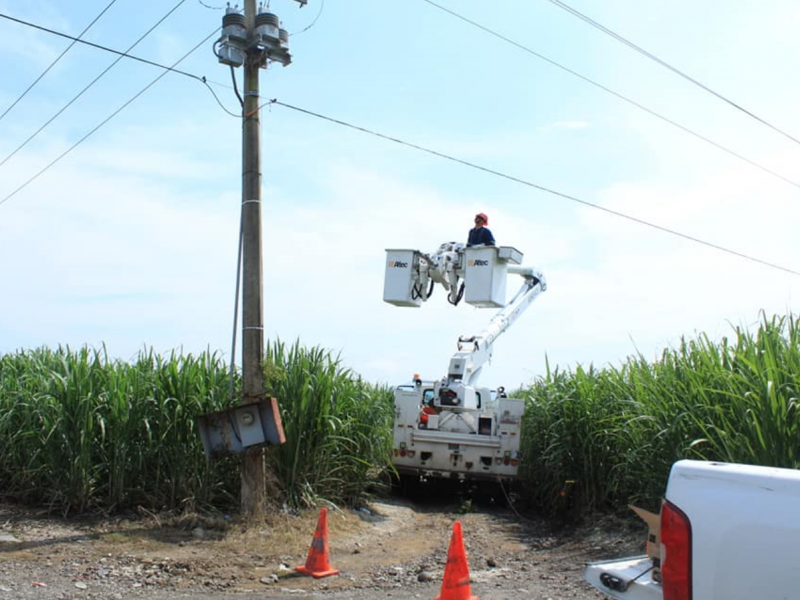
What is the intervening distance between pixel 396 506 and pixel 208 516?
11.9ft

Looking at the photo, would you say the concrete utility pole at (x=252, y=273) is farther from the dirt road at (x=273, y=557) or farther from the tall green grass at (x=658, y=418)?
the tall green grass at (x=658, y=418)

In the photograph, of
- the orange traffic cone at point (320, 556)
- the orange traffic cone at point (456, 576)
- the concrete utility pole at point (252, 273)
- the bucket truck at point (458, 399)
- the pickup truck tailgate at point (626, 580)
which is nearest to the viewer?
the pickup truck tailgate at point (626, 580)

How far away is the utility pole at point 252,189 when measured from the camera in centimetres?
899

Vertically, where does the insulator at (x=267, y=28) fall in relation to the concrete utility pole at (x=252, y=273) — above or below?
above

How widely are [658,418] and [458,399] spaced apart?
554cm

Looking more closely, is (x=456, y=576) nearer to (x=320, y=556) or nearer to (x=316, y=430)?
(x=320, y=556)

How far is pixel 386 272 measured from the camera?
13625 millimetres

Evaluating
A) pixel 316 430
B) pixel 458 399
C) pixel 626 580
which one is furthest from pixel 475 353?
pixel 626 580

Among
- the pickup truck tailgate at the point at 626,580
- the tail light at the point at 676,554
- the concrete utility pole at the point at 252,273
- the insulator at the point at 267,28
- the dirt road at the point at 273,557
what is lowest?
the dirt road at the point at 273,557

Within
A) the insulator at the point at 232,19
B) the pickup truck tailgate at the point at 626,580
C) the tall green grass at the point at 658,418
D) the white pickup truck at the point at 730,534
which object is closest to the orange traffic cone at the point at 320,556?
the tall green grass at the point at 658,418

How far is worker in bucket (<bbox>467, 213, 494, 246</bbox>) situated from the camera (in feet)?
44.6

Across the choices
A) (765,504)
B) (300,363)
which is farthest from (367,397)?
(765,504)

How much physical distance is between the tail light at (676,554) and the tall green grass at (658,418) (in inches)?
139

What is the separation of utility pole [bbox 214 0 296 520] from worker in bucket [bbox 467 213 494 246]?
16.9 ft
